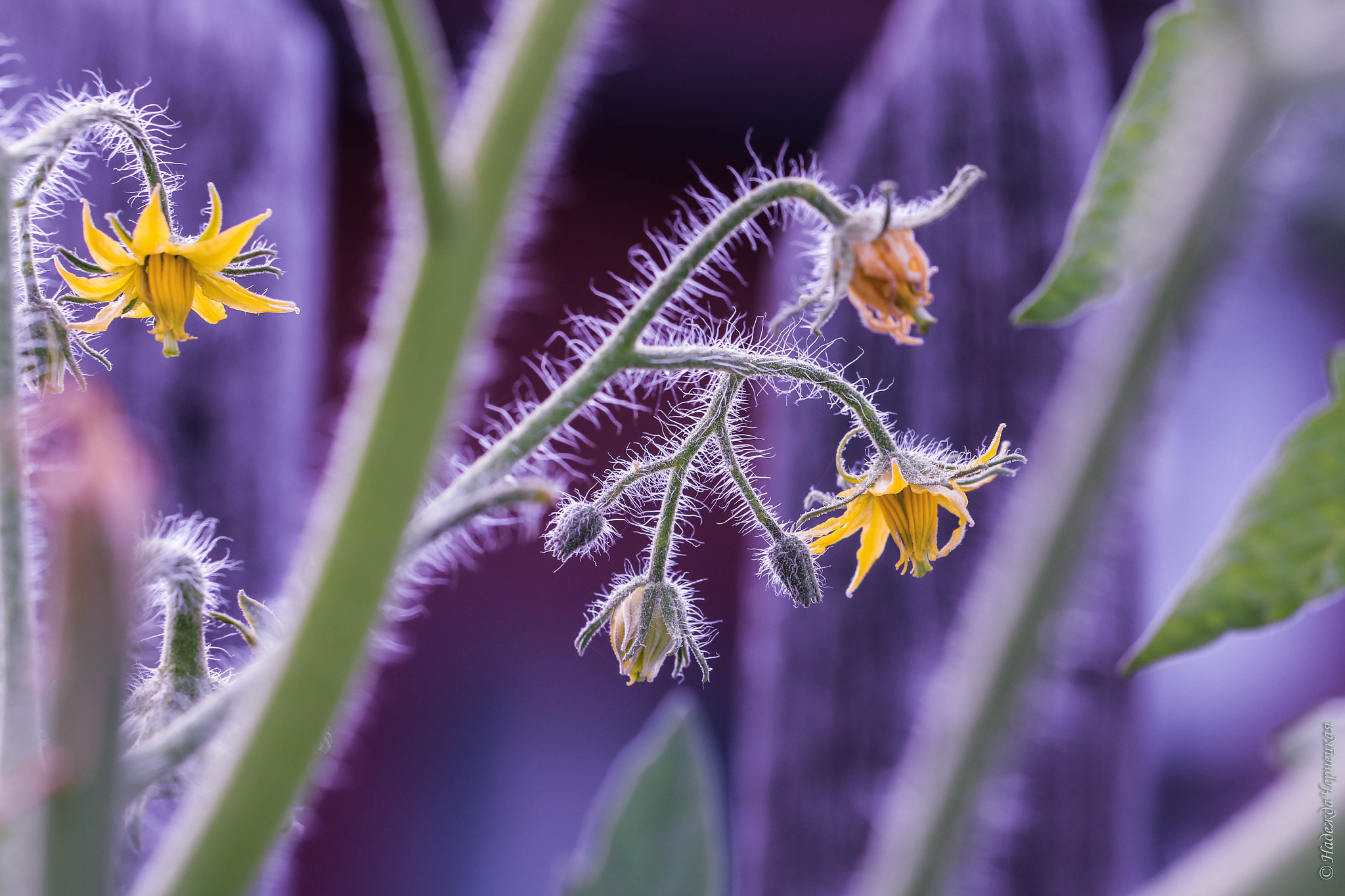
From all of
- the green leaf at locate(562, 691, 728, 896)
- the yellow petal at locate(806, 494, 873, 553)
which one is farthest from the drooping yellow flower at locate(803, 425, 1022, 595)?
the green leaf at locate(562, 691, 728, 896)

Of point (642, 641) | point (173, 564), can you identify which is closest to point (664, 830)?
point (642, 641)

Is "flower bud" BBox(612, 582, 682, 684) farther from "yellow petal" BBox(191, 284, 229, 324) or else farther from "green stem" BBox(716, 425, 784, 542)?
"yellow petal" BBox(191, 284, 229, 324)

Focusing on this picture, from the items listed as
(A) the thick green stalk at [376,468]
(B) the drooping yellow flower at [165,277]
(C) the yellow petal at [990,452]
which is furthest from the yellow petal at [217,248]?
(C) the yellow petal at [990,452]

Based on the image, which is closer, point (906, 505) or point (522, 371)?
point (906, 505)

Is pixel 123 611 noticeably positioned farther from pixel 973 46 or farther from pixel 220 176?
pixel 973 46

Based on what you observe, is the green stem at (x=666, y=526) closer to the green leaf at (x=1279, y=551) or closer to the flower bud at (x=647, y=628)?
the flower bud at (x=647, y=628)

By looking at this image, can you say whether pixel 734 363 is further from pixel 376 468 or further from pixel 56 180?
pixel 56 180
